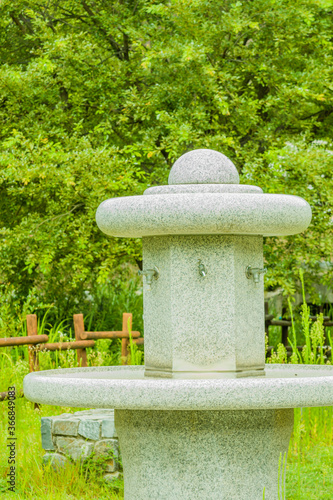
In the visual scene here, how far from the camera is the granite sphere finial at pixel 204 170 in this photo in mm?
4105

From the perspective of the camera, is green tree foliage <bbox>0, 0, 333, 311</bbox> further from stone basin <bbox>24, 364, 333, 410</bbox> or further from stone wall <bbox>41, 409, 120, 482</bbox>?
stone basin <bbox>24, 364, 333, 410</bbox>

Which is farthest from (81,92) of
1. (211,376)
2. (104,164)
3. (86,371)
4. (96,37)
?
(211,376)

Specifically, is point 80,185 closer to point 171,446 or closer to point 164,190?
point 164,190

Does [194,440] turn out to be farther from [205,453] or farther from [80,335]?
[80,335]

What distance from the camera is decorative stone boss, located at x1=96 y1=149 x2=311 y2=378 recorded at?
3.63m

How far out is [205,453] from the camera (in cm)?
370

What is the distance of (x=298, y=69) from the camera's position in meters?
10.1

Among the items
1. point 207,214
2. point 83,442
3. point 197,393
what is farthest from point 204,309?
point 83,442

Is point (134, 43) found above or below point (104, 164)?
above

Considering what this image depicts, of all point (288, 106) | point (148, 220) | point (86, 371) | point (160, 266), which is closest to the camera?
point (148, 220)

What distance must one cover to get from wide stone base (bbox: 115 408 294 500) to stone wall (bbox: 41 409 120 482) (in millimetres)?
1696

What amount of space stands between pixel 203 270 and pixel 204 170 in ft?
2.01

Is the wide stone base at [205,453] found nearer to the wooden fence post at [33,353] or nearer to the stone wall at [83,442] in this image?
the stone wall at [83,442]

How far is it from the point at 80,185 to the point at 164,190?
16.0 feet
